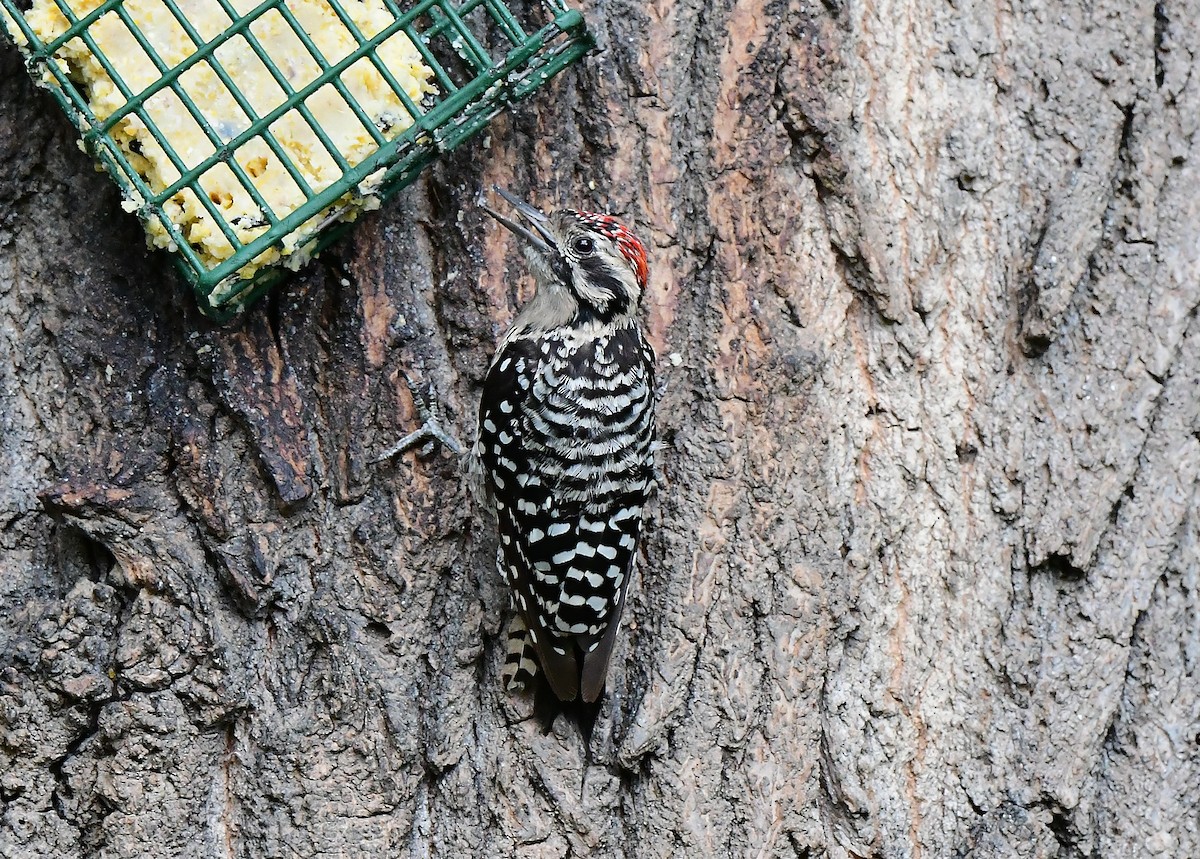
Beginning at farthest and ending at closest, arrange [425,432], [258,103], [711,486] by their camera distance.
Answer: [711,486] → [425,432] → [258,103]

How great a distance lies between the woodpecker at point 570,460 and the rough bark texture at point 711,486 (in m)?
0.14

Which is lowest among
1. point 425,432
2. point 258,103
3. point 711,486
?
point 711,486

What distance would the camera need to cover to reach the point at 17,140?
10.1ft

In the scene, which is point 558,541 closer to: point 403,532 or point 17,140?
point 403,532

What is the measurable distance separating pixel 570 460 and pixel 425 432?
397 mm

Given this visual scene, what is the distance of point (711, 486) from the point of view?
3.22 meters

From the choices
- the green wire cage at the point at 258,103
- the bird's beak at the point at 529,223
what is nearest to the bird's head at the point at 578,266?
the bird's beak at the point at 529,223

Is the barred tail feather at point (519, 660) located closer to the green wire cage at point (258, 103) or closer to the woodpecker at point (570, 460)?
the woodpecker at point (570, 460)

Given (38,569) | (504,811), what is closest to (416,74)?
(38,569)

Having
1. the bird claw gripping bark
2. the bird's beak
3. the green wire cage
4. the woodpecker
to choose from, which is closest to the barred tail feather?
the woodpecker

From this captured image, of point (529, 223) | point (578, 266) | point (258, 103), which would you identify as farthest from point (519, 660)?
point (258, 103)

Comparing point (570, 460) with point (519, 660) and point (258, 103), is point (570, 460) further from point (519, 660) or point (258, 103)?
point (258, 103)

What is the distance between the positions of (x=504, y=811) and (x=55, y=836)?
1182 mm

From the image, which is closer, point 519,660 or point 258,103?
point 258,103
